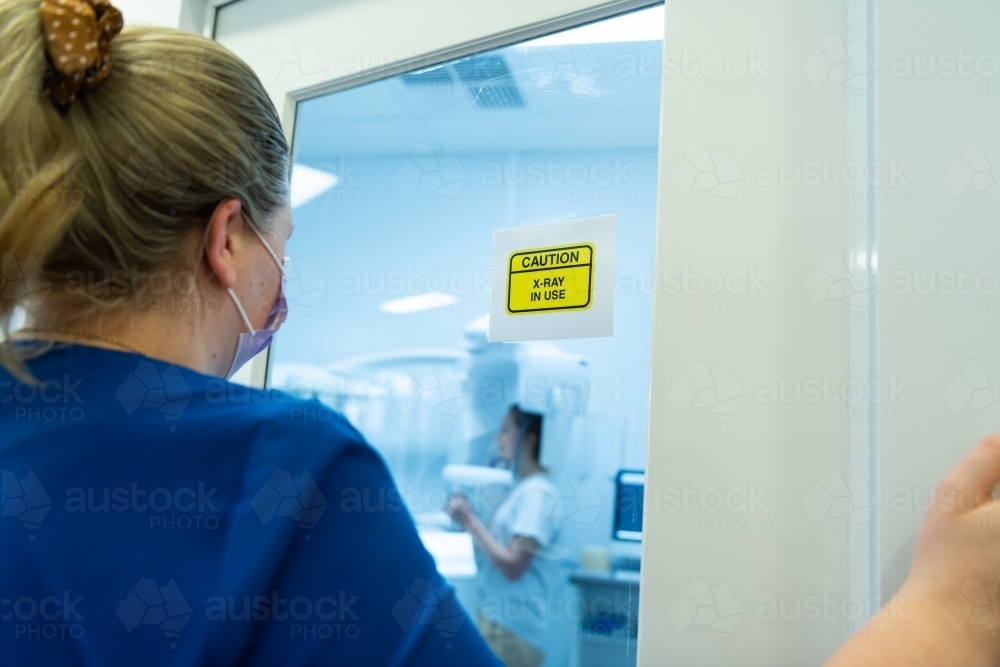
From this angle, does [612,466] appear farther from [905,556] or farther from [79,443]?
[79,443]

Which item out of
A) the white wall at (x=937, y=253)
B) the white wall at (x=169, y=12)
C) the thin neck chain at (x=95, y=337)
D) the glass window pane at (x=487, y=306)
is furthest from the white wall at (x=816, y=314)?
the white wall at (x=169, y=12)

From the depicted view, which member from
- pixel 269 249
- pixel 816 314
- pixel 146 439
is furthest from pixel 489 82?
pixel 146 439

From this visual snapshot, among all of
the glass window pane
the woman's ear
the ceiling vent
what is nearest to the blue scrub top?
the woman's ear

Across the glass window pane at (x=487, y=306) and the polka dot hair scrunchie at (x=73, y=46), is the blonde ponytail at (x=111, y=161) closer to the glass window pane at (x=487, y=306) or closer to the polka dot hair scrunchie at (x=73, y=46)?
the polka dot hair scrunchie at (x=73, y=46)

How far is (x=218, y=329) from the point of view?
677mm

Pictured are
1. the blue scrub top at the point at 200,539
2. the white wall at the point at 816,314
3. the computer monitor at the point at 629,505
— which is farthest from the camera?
the computer monitor at the point at 629,505

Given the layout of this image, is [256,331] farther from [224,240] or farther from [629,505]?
[629,505]

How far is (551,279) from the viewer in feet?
2.95

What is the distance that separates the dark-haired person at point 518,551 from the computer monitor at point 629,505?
16 centimetres

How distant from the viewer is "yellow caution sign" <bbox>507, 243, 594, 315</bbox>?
0.87m

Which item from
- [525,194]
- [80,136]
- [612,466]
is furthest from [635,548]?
[80,136]

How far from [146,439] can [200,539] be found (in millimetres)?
85

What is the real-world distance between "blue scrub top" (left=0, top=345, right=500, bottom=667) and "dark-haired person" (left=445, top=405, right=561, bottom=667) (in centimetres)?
51

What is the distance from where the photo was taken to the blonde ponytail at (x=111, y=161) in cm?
54
